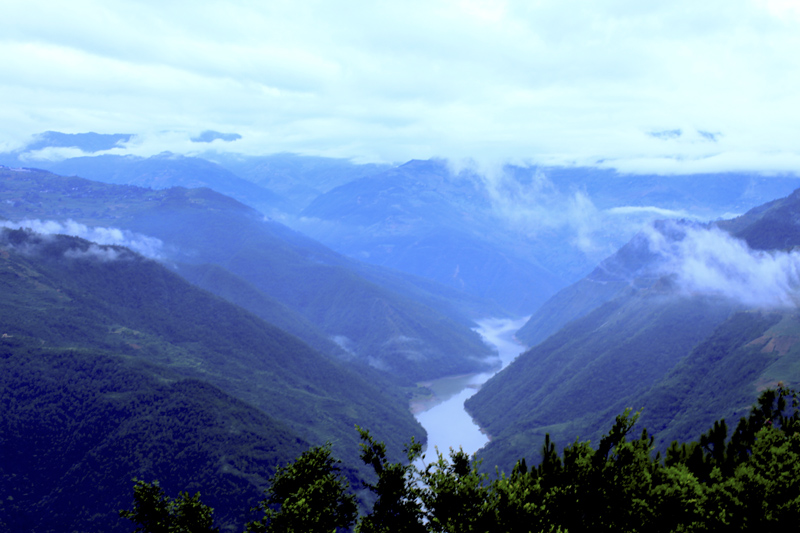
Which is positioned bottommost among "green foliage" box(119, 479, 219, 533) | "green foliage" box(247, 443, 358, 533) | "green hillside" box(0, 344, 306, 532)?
"green hillside" box(0, 344, 306, 532)

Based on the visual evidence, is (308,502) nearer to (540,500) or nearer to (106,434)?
(540,500)

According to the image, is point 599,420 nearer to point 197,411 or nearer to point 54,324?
point 197,411

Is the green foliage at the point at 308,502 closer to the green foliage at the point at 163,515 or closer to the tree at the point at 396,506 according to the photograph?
the tree at the point at 396,506

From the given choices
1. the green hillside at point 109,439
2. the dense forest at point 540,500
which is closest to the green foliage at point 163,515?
the dense forest at point 540,500

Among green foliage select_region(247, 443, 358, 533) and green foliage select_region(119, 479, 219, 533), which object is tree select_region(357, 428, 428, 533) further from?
green foliage select_region(119, 479, 219, 533)

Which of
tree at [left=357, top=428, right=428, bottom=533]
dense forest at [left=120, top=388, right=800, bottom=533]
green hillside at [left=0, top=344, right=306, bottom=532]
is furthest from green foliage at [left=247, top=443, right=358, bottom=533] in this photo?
green hillside at [left=0, top=344, right=306, bottom=532]

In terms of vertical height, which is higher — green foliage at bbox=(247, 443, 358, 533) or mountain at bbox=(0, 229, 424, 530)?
green foliage at bbox=(247, 443, 358, 533)

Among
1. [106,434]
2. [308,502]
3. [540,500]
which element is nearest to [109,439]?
[106,434]

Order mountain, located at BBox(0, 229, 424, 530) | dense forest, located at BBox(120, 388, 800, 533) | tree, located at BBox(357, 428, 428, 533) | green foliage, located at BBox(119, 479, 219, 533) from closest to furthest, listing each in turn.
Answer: dense forest, located at BBox(120, 388, 800, 533) < green foliage, located at BBox(119, 479, 219, 533) < tree, located at BBox(357, 428, 428, 533) < mountain, located at BBox(0, 229, 424, 530)
